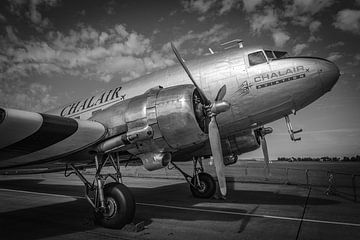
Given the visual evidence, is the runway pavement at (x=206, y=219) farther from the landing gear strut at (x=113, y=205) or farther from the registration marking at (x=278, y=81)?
the registration marking at (x=278, y=81)

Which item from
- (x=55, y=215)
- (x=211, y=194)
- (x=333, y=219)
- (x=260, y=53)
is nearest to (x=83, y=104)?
(x=55, y=215)

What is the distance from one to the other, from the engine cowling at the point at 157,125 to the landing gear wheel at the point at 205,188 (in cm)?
568

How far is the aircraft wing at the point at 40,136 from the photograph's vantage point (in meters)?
5.98

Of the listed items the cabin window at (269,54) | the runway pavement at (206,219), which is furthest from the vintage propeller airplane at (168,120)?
the runway pavement at (206,219)

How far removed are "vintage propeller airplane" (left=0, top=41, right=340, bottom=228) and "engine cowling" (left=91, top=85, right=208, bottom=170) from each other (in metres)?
0.03

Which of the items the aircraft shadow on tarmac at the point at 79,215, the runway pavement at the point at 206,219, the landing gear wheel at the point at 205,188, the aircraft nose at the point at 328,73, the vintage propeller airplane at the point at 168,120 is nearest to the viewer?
the runway pavement at the point at 206,219

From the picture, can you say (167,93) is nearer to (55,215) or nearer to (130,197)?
(130,197)

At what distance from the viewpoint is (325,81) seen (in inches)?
325

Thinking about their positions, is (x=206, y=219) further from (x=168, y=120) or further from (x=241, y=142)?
(x=241, y=142)

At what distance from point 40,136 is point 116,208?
110 inches

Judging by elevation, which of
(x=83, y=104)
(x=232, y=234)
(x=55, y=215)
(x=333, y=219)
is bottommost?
(x=333, y=219)

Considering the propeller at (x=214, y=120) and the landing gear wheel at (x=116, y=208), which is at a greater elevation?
the propeller at (x=214, y=120)

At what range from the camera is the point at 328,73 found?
826cm

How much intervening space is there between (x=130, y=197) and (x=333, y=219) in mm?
6156
